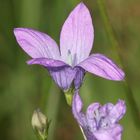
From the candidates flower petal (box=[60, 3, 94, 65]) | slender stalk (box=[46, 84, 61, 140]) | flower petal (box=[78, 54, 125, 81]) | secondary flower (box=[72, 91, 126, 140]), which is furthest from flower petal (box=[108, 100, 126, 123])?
slender stalk (box=[46, 84, 61, 140])

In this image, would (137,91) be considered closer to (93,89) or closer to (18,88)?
(93,89)

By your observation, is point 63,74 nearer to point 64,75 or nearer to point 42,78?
point 64,75

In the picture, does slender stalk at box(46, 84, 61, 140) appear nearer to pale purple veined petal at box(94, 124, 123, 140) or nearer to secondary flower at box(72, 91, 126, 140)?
secondary flower at box(72, 91, 126, 140)

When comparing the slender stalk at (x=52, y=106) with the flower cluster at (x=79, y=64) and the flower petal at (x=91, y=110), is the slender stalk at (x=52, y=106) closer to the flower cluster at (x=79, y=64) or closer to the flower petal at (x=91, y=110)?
the flower cluster at (x=79, y=64)

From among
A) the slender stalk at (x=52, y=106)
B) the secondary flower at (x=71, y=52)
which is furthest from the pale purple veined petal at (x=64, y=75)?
the slender stalk at (x=52, y=106)

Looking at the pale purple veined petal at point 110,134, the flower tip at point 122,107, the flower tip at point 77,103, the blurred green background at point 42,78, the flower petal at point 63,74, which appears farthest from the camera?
the blurred green background at point 42,78

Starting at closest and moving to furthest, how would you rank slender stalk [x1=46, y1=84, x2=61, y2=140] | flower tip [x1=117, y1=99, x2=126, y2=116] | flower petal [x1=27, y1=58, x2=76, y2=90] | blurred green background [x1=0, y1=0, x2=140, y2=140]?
flower tip [x1=117, y1=99, x2=126, y2=116]
flower petal [x1=27, y1=58, x2=76, y2=90]
slender stalk [x1=46, y1=84, x2=61, y2=140]
blurred green background [x1=0, y1=0, x2=140, y2=140]

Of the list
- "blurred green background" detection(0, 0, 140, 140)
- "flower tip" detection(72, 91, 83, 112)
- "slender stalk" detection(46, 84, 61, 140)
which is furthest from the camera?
"blurred green background" detection(0, 0, 140, 140)
